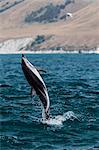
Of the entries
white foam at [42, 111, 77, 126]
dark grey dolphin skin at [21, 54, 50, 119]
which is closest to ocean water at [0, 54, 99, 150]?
white foam at [42, 111, 77, 126]

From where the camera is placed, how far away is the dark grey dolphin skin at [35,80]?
56.8 feet

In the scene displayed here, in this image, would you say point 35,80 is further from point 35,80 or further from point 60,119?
point 60,119

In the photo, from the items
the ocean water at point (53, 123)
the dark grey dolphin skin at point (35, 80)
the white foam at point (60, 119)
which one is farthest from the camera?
the white foam at point (60, 119)

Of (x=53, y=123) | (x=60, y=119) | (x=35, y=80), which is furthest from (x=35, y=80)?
(x=60, y=119)

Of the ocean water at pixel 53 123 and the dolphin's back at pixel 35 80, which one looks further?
the ocean water at pixel 53 123

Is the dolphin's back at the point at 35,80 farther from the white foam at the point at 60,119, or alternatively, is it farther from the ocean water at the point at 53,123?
the white foam at the point at 60,119

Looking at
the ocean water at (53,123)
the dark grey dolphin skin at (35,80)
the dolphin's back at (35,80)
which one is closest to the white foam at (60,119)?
the ocean water at (53,123)

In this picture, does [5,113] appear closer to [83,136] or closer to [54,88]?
[83,136]

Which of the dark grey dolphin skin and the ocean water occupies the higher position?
the dark grey dolphin skin

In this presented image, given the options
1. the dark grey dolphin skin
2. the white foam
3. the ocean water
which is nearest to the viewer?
the dark grey dolphin skin

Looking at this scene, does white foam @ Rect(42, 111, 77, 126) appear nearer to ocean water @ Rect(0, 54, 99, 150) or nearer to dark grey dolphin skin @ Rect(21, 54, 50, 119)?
ocean water @ Rect(0, 54, 99, 150)

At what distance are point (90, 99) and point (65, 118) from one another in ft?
24.2

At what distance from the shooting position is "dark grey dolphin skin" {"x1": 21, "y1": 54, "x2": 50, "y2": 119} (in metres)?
17.3

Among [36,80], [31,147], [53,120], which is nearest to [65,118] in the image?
[53,120]
